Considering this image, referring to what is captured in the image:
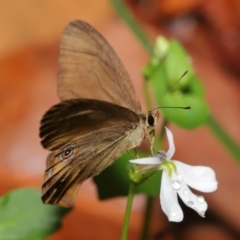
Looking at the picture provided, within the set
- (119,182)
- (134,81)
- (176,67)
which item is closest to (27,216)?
(119,182)

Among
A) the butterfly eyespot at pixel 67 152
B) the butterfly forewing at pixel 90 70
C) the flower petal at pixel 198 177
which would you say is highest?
the butterfly forewing at pixel 90 70

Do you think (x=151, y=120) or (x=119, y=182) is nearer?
(x=151, y=120)

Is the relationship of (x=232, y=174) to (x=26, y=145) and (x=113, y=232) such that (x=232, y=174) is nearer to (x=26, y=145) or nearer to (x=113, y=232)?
(x=113, y=232)

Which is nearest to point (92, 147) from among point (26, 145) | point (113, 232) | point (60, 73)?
point (60, 73)

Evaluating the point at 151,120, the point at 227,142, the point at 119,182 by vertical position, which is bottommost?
the point at 227,142

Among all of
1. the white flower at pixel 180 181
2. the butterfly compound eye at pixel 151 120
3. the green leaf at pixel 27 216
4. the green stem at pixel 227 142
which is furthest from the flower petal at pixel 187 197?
the green stem at pixel 227 142

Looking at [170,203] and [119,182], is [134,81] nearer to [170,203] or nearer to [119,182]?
[119,182]

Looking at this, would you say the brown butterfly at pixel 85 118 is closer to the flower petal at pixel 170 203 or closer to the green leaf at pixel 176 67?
the flower petal at pixel 170 203
